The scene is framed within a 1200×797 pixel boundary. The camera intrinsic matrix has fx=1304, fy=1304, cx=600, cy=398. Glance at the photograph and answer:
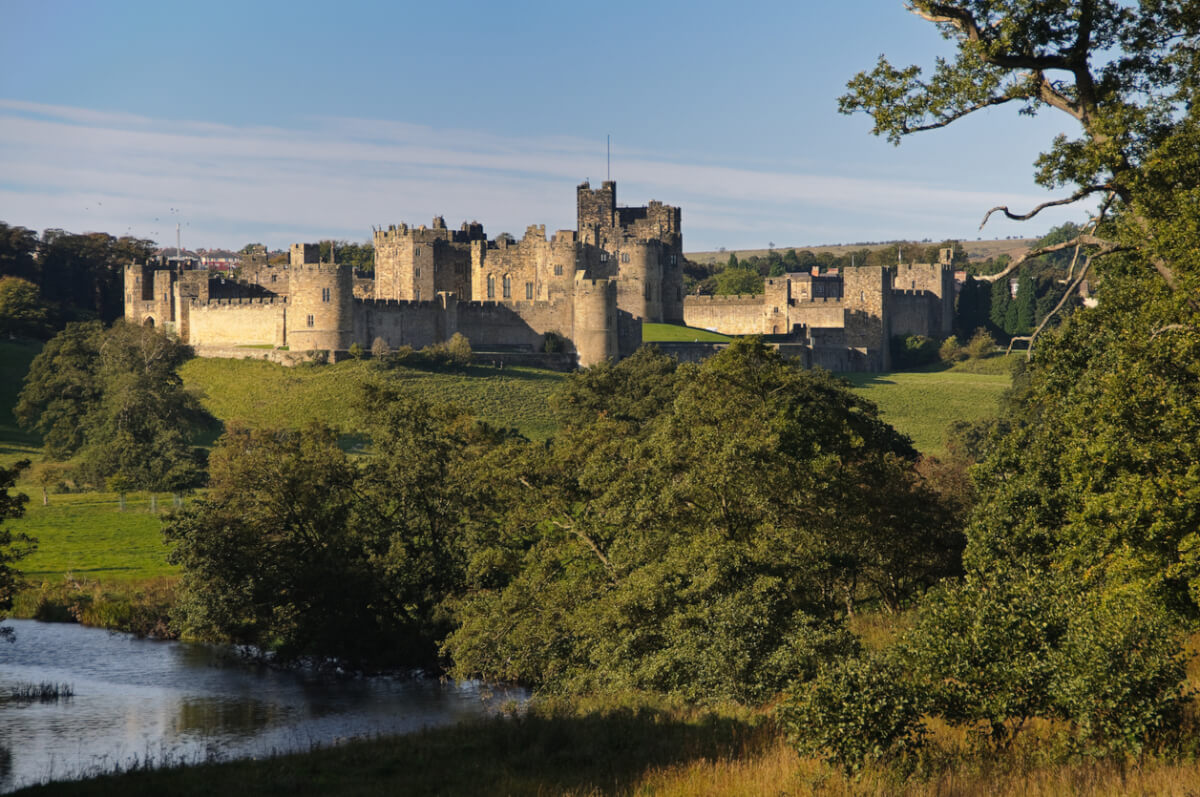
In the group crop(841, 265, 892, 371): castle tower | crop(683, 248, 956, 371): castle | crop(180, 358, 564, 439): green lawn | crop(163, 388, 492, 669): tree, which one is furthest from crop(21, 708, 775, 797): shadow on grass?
crop(841, 265, 892, 371): castle tower

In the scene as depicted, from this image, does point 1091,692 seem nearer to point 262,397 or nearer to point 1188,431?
point 1188,431

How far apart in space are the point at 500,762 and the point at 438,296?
5635 centimetres

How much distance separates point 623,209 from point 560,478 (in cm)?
6995

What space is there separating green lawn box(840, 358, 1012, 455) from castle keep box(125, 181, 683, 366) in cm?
1393

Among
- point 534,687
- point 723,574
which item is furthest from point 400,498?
point 723,574

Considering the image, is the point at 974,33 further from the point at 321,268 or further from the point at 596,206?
the point at 596,206

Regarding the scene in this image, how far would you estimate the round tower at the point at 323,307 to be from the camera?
6366 cm

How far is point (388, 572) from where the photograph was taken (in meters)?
28.4

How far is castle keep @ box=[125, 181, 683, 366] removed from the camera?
6456cm

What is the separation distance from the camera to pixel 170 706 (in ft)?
76.8

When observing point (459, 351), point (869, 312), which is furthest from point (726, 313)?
point (459, 351)

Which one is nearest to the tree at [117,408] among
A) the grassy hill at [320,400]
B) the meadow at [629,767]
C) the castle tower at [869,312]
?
the grassy hill at [320,400]

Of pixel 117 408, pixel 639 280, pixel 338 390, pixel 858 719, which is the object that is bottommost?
pixel 858 719

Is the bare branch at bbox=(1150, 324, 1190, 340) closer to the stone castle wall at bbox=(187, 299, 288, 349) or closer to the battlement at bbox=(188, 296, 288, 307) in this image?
the stone castle wall at bbox=(187, 299, 288, 349)
